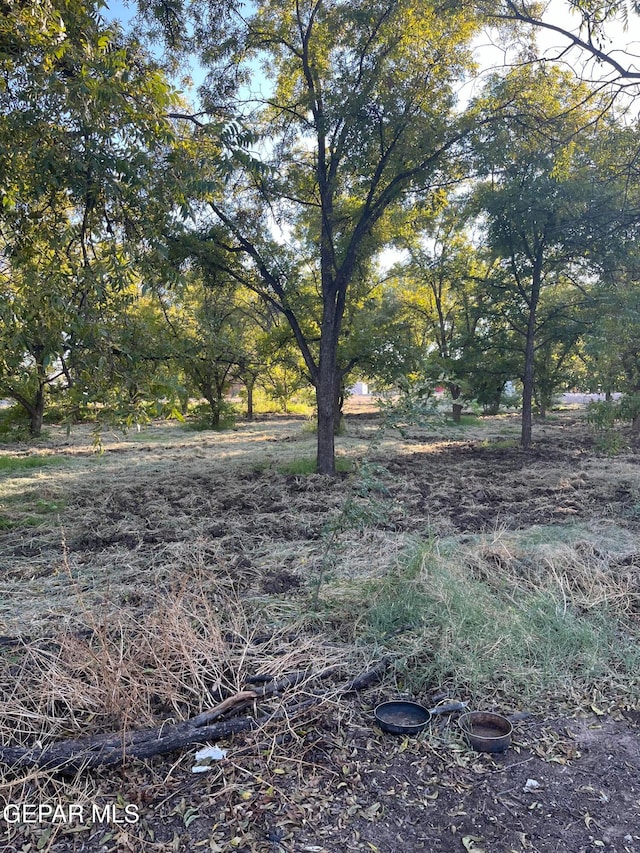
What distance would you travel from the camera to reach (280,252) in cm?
869

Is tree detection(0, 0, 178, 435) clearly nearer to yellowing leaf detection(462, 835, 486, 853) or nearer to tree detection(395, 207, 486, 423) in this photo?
yellowing leaf detection(462, 835, 486, 853)

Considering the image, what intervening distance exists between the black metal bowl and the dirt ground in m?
0.05

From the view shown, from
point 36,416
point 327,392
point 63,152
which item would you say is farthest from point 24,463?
point 63,152

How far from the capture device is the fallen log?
6.81 ft

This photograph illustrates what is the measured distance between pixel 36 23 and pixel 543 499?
6.37m

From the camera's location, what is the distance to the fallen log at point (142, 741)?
6.81 ft

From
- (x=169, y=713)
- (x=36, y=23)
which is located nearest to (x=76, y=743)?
(x=169, y=713)

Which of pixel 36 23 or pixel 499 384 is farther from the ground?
pixel 36 23

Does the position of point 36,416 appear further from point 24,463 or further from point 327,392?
point 327,392

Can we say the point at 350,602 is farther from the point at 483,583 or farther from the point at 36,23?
the point at 36,23

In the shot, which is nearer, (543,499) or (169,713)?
(169,713)

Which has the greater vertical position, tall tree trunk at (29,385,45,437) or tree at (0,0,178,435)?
tree at (0,0,178,435)

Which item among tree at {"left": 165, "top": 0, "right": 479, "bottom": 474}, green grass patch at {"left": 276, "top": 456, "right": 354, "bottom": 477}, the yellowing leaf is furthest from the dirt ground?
tree at {"left": 165, "top": 0, "right": 479, "bottom": 474}

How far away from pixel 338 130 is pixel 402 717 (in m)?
7.73
